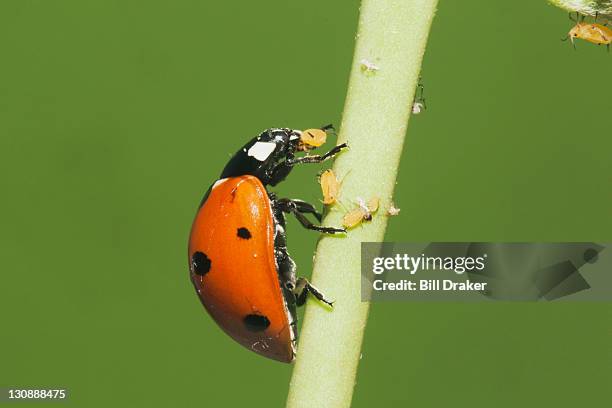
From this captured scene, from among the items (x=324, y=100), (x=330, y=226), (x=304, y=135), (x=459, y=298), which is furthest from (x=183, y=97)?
(x=330, y=226)

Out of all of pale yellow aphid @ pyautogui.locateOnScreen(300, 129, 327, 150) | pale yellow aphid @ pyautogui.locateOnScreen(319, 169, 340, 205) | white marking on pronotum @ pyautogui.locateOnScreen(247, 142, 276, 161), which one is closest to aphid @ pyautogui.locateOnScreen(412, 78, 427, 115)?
pale yellow aphid @ pyautogui.locateOnScreen(319, 169, 340, 205)

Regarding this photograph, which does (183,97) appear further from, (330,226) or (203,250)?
(330,226)

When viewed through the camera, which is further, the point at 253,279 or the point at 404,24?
the point at 253,279

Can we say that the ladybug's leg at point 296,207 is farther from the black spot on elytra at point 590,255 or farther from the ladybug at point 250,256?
the black spot on elytra at point 590,255

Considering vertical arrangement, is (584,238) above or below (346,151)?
above

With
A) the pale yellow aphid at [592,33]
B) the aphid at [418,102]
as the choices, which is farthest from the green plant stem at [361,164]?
the pale yellow aphid at [592,33]

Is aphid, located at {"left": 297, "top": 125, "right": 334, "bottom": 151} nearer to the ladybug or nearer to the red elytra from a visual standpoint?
the ladybug

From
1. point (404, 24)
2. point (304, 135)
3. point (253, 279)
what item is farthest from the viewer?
point (304, 135)
